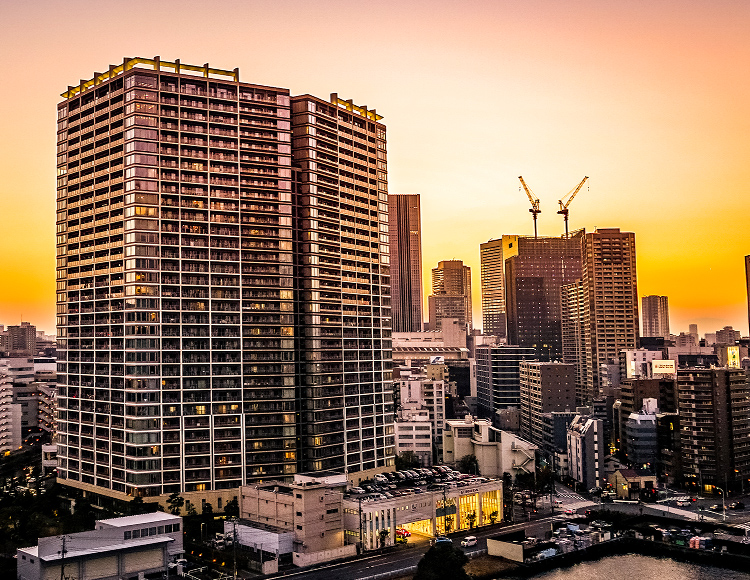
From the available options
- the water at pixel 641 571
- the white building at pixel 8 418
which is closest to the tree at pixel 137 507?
the water at pixel 641 571

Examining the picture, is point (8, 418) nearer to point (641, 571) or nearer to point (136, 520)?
point (136, 520)

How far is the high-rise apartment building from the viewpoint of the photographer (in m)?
110

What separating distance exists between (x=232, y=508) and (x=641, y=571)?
2113 inches

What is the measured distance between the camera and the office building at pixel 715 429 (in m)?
128

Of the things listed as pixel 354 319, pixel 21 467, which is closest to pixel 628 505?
pixel 354 319

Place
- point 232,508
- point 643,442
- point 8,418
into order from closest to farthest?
1. point 232,508
2. point 643,442
3. point 8,418

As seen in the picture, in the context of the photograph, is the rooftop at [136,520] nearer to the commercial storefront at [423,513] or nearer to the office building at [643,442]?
the commercial storefront at [423,513]

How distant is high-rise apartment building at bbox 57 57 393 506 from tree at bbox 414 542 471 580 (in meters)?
42.0

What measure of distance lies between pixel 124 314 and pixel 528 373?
10075 cm

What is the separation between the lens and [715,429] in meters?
129

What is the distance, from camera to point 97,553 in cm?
7838

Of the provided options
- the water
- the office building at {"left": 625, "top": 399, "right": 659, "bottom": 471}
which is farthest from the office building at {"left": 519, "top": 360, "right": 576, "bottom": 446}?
the water

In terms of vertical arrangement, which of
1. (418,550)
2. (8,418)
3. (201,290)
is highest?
(201,290)

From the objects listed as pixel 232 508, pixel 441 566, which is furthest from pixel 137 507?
pixel 441 566
